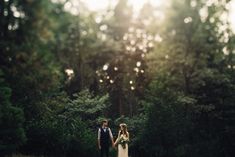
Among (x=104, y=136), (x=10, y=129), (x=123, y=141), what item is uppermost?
(x=10, y=129)

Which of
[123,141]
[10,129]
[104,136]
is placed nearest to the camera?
[10,129]

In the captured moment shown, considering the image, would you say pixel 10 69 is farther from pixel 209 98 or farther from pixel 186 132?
Result: pixel 209 98

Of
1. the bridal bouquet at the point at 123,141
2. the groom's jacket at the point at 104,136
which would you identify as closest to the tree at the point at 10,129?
the groom's jacket at the point at 104,136

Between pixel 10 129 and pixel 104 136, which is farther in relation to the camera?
pixel 104 136

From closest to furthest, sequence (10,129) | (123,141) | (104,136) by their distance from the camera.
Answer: (10,129) < (104,136) < (123,141)

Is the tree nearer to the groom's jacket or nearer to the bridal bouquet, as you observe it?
the groom's jacket

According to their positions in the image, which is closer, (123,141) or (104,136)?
(104,136)

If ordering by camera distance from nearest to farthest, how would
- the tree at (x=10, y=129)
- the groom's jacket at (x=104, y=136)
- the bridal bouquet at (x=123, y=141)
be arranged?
1. the tree at (x=10, y=129)
2. the groom's jacket at (x=104, y=136)
3. the bridal bouquet at (x=123, y=141)

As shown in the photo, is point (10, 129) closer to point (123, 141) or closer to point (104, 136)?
point (104, 136)

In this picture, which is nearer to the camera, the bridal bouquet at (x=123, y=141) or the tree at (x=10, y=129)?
the tree at (x=10, y=129)

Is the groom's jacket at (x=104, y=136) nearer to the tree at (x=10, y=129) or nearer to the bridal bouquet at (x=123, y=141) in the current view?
the bridal bouquet at (x=123, y=141)

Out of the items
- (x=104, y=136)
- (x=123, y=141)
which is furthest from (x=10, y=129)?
(x=123, y=141)

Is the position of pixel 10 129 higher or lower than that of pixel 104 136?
higher

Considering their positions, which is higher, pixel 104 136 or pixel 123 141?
pixel 104 136
